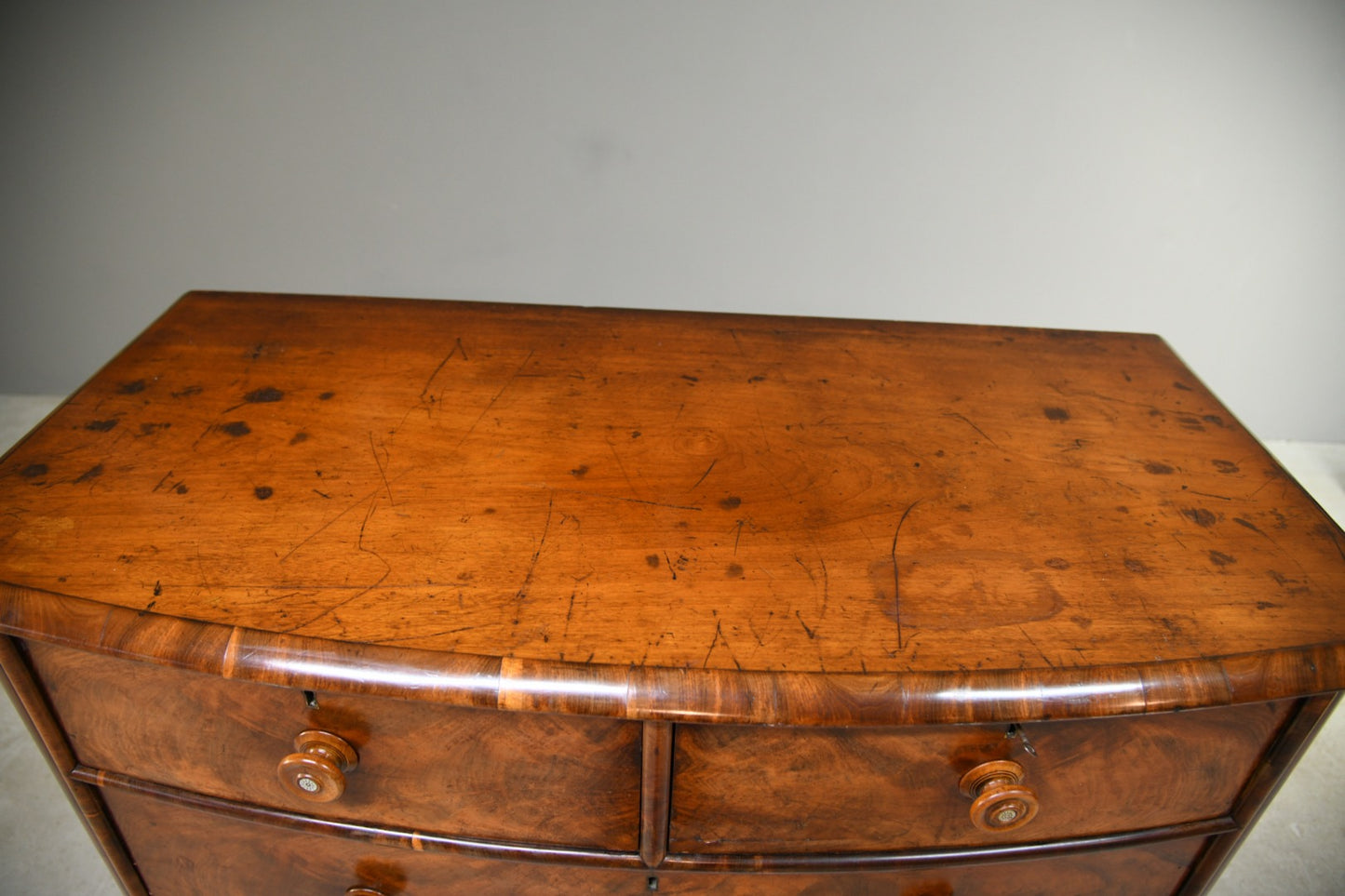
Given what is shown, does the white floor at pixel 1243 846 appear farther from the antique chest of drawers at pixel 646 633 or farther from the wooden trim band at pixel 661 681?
the wooden trim band at pixel 661 681

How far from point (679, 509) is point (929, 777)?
0.41 metres

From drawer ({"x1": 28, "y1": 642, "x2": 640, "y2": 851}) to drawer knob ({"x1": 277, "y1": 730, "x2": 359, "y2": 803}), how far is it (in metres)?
0.01

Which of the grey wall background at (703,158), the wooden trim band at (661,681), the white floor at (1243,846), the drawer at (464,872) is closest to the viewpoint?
the wooden trim band at (661,681)

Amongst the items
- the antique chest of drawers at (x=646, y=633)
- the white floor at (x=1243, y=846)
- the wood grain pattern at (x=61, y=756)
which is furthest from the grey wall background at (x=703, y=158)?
the wood grain pattern at (x=61, y=756)

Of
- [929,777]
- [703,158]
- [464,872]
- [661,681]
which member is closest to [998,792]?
[929,777]

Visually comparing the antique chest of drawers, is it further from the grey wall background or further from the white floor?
the grey wall background

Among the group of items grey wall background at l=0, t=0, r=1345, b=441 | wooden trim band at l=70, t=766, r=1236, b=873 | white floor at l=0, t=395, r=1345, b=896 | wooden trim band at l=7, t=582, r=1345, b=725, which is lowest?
wooden trim band at l=70, t=766, r=1236, b=873

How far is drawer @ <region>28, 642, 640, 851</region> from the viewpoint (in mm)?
991

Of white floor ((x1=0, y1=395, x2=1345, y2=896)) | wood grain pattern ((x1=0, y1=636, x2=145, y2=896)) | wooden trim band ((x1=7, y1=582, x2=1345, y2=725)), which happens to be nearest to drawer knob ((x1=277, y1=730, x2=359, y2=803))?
wooden trim band ((x1=7, y1=582, x2=1345, y2=725))

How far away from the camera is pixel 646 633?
0.96 m

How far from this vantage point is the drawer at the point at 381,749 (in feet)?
3.25

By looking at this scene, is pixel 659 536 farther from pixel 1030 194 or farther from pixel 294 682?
pixel 1030 194

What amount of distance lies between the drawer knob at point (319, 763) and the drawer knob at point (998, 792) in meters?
0.66

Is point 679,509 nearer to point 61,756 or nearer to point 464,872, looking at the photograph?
point 464,872
